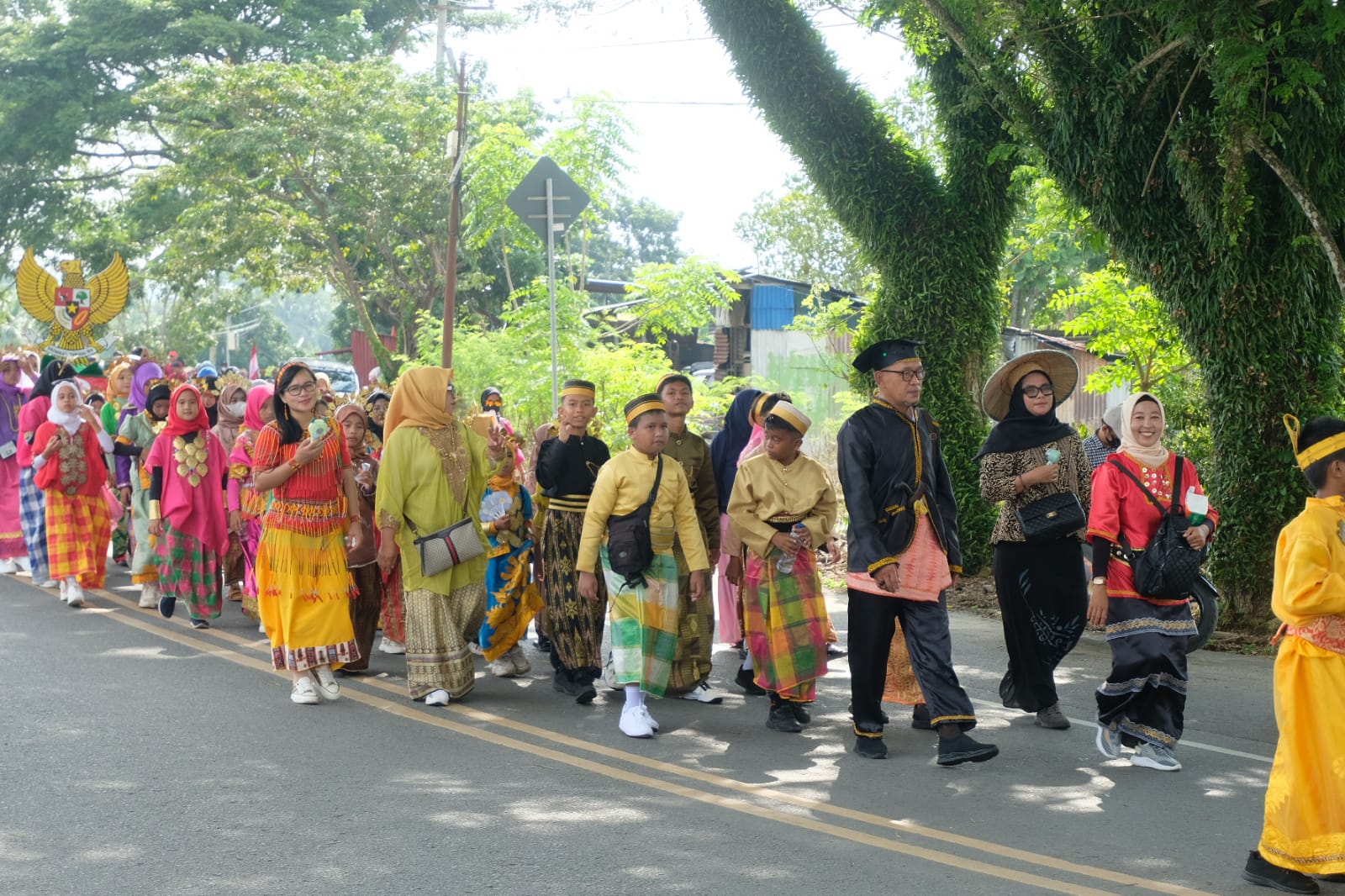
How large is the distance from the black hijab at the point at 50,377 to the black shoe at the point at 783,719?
845 centimetres

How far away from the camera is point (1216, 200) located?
32.1 feet

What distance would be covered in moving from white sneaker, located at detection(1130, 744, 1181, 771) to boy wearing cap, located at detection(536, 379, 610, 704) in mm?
3152

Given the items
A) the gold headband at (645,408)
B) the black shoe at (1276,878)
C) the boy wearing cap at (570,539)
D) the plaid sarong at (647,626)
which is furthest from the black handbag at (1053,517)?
the black shoe at (1276,878)

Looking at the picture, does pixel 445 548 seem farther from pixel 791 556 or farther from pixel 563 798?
pixel 563 798

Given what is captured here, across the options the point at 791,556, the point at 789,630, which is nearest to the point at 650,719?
the point at 789,630

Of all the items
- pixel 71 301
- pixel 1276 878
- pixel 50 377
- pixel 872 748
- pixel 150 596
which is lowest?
pixel 1276 878

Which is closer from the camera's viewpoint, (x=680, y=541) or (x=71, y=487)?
(x=680, y=541)

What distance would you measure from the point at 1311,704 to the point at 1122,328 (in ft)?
28.9

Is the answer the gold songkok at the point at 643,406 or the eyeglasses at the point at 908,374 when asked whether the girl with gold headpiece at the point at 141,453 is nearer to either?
the gold songkok at the point at 643,406

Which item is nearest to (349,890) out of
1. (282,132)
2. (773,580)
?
(773,580)

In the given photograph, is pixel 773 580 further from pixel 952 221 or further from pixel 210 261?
pixel 210 261

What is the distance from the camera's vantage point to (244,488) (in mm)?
10984

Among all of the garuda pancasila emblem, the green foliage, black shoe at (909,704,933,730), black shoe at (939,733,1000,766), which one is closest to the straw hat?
black shoe at (909,704,933,730)

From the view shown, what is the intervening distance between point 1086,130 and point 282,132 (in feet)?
72.7
